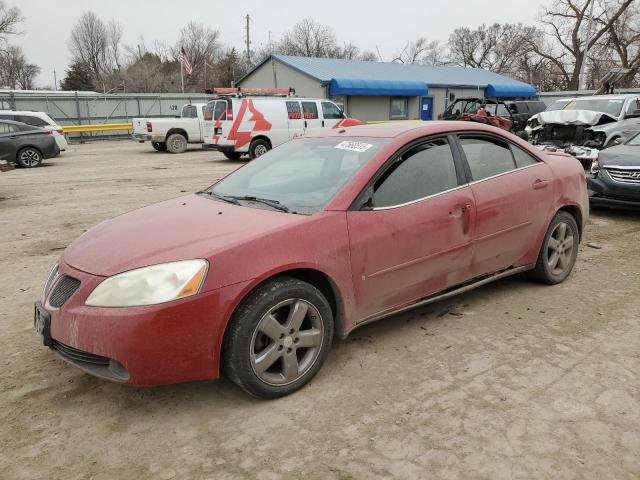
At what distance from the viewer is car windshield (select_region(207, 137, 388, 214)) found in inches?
131

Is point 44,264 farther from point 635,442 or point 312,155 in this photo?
point 635,442

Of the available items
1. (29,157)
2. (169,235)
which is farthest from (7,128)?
(169,235)

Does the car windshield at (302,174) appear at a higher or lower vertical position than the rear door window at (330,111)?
lower

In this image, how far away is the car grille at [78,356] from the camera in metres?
2.64

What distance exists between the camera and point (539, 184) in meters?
4.29

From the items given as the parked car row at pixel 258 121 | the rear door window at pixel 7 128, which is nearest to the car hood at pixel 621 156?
the parked car row at pixel 258 121

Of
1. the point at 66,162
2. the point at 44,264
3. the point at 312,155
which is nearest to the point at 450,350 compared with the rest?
the point at 312,155

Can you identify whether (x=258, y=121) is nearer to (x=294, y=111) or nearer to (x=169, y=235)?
(x=294, y=111)

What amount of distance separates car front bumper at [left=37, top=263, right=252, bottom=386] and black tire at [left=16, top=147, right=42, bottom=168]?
14.6m

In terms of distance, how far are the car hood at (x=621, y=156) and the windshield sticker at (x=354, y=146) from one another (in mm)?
5270

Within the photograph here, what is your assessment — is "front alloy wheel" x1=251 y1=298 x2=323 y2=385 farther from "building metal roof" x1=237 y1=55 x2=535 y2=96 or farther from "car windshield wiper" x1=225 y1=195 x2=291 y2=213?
"building metal roof" x1=237 y1=55 x2=535 y2=96

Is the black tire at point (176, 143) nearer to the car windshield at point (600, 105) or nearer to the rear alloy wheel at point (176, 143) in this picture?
the rear alloy wheel at point (176, 143)

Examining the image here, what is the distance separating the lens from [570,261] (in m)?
4.73

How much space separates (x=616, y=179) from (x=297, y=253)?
20.5ft
